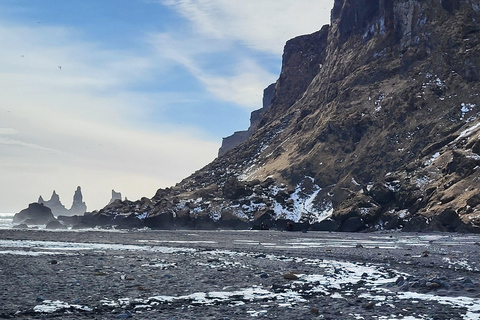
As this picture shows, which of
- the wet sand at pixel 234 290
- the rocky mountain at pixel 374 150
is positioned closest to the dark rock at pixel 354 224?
the rocky mountain at pixel 374 150

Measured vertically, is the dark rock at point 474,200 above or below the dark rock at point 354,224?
above

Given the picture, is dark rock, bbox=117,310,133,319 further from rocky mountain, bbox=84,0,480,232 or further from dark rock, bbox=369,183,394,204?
dark rock, bbox=369,183,394,204

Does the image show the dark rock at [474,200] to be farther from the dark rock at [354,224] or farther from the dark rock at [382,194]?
the dark rock at [382,194]

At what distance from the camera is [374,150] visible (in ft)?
391

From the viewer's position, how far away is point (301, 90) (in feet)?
642

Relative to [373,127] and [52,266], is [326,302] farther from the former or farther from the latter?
[373,127]

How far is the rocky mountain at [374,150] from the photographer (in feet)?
291

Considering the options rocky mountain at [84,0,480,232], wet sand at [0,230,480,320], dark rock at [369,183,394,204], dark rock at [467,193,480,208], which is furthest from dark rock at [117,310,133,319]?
dark rock at [369,183,394,204]

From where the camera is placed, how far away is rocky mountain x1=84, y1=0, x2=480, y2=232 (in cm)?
8869

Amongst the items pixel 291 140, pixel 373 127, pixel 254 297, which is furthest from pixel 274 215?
pixel 254 297

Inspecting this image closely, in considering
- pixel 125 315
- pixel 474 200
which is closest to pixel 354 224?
pixel 474 200

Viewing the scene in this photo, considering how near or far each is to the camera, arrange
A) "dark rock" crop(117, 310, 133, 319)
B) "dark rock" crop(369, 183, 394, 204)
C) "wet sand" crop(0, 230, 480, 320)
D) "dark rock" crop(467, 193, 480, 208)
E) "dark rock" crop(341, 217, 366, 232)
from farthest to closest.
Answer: "dark rock" crop(369, 183, 394, 204), "dark rock" crop(341, 217, 366, 232), "dark rock" crop(467, 193, 480, 208), "wet sand" crop(0, 230, 480, 320), "dark rock" crop(117, 310, 133, 319)

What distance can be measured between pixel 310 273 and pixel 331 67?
15429cm

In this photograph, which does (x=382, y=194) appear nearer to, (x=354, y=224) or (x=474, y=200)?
(x=354, y=224)
